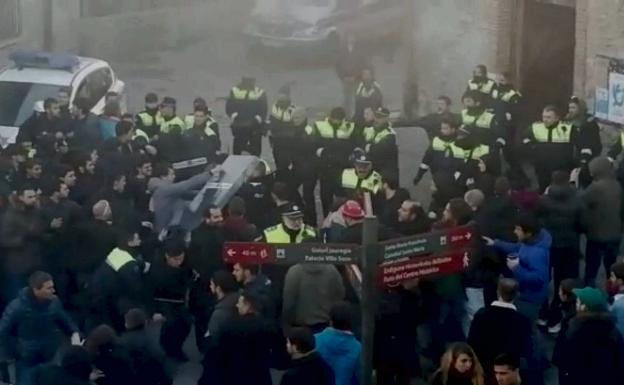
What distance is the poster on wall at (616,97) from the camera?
19.0 m

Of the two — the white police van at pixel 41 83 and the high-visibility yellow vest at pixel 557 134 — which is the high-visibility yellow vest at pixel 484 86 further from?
the white police van at pixel 41 83

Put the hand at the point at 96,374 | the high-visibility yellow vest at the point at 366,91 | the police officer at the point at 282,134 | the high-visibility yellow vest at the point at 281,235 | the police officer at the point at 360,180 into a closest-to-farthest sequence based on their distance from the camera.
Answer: the hand at the point at 96,374 < the high-visibility yellow vest at the point at 281,235 < the police officer at the point at 360,180 < the police officer at the point at 282,134 < the high-visibility yellow vest at the point at 366,91

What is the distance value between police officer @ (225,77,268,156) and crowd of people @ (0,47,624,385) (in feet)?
2.89

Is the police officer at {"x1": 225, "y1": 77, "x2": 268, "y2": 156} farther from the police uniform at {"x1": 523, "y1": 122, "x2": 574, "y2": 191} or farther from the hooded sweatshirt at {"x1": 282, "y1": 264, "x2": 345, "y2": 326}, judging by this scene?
the hooded sweatshirt at {"x1": 282, "y1": 264, "x2": 345, "y2": 326}

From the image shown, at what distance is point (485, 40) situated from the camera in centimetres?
2095

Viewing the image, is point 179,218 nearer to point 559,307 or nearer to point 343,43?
point 559,307

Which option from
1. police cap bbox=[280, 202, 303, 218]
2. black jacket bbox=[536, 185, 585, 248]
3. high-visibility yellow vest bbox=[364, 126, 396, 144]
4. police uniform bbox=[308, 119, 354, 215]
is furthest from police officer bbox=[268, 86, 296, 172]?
black jacket bbox=[536, 185, 585, 248]

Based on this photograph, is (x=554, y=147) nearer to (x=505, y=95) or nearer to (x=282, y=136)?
(x=505, y=95)

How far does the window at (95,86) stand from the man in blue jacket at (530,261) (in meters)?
7.90

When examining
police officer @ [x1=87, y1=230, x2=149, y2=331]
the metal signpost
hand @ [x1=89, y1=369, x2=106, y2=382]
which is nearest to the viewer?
the metal signpost

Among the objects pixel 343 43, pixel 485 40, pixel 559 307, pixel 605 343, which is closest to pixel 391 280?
pixel 605 343

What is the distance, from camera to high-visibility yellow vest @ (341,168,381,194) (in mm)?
14289

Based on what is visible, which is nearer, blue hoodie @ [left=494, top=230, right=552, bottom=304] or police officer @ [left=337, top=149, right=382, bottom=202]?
blue hoodie @ [left=494, top=230, right=552, bottom=304]

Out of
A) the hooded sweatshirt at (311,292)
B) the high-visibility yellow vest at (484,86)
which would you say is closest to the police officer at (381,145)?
the high-visibility yellow vest at (484,86)
